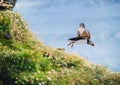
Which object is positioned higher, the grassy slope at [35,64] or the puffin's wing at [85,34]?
the puffin's wing at [85,34]

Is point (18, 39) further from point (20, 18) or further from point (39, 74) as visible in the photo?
point (39, 74)

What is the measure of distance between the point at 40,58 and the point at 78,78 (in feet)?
5.99

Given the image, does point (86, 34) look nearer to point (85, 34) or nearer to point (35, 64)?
point (85, 34)

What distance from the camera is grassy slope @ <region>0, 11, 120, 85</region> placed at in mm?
17509

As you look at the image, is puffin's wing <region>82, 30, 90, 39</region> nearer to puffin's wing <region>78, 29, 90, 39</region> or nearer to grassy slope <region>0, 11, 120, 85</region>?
puffin's wing <region>78, 29, 90, 39</region>

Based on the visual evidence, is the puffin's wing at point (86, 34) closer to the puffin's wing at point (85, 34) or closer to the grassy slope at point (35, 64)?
the puffin's wing at point (85, 34)

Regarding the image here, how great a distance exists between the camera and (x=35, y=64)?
1852cm

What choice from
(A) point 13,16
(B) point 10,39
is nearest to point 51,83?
(B) point 10,39

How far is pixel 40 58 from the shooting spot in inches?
757

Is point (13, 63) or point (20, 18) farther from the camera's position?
point (20, 18)

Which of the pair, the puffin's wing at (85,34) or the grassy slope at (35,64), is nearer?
the grassy slope at (35,64)

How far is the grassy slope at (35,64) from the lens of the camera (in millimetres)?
17509

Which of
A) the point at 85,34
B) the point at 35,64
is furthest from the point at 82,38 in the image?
the point at 35,64

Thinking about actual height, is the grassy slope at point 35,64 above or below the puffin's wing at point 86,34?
below
